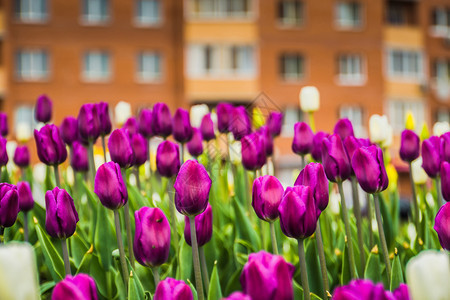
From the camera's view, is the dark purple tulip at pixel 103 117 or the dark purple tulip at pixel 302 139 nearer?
the dark purple tulip at pixel 103 117

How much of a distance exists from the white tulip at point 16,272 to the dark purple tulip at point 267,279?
1.01 ft

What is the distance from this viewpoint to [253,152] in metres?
2.00

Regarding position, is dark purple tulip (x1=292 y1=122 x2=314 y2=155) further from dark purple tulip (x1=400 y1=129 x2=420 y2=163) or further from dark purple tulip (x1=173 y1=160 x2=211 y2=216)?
dark purple tulip (x1=173 y1=160 x2=211 y2=216)

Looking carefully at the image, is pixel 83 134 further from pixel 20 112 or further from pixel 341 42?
pixel 341 42

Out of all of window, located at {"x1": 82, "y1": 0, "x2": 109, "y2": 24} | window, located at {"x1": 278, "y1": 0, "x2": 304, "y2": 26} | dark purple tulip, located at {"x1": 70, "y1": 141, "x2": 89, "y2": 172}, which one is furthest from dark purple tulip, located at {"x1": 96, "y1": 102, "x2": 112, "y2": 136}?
window, located at {"x1": 278, "y1": 0, "x2": 304, "y2": 26}

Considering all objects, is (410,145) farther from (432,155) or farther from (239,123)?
(239,123)

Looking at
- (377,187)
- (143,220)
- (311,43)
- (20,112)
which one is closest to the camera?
(143,220)

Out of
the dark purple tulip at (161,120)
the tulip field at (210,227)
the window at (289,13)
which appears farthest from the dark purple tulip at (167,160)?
the window at (289,13)

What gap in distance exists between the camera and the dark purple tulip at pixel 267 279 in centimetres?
92

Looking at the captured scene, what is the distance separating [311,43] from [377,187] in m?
23.0

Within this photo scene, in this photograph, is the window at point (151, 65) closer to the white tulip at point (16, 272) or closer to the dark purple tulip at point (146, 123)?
the dark purple tulip at point (146, 123)

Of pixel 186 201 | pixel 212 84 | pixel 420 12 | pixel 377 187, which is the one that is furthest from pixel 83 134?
pixel 420 12

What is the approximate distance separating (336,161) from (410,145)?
2.08ft

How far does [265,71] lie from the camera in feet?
76.6
